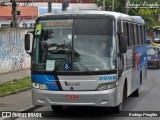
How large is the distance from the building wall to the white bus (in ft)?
38.7

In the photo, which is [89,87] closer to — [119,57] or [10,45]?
[119,57]

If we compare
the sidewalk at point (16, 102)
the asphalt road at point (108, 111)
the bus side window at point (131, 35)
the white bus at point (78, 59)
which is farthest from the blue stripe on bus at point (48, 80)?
the bus side window at point (131, 35)

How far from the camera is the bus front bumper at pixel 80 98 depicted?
10.9 m

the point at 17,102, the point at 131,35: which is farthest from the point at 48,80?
the point at 131,35

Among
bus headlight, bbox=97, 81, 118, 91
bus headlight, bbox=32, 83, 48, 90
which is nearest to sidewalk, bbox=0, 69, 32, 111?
bus headlight, bbox=32, 83, 48, 90

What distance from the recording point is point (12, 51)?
2442 centimetres

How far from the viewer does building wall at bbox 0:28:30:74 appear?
75.9 ft

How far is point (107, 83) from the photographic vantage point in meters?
11.0

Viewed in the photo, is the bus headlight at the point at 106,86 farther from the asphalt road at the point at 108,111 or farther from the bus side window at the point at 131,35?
the bus side window at the point at 131,35

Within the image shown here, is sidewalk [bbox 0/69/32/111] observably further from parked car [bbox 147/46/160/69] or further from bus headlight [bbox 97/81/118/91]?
parked car [bbox 147/46/160/69]

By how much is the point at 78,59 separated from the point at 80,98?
94 cm

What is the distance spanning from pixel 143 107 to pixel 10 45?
12.0 metres

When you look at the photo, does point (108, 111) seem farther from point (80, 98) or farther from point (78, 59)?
point (78, 59)

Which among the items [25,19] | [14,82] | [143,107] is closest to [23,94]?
[14,82]
